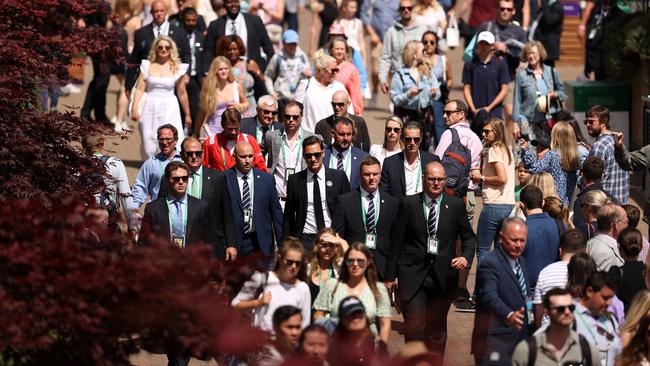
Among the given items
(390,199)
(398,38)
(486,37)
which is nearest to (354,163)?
(390,199)

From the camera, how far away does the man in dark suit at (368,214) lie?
44.5 ft

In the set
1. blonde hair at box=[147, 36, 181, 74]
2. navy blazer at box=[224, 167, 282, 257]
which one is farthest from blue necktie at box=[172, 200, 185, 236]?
blonde hair at box=[147, 36, 181, 74]

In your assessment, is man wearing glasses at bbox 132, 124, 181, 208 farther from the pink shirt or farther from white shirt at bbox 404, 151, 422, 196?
the pink shirt

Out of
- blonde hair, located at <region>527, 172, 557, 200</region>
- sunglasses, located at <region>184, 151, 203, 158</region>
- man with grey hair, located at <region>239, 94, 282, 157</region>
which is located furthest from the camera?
man with grey hair, located at <region>239, 94, 282, 157</region>

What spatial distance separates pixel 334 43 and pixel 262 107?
10.0ft

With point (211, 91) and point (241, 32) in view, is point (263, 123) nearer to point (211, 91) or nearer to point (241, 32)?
point (211, 91)

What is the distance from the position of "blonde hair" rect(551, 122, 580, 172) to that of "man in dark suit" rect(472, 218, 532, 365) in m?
3.24

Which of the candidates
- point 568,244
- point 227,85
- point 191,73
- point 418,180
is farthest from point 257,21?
point 568,244

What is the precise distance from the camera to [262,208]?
46.3ft

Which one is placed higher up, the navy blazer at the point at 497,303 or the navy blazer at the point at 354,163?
the navy blazer at the point at 354,163

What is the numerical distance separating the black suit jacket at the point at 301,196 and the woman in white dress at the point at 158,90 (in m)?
4.79

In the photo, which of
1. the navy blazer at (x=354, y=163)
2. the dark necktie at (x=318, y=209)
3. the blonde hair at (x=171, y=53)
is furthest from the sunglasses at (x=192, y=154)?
the blonde hair at (x=171, y=53)

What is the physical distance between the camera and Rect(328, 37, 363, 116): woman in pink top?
1859 centimetres

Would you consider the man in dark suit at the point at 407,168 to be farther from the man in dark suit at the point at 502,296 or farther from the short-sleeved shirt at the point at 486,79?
the short-sleeved shirt at the point at 486,79
